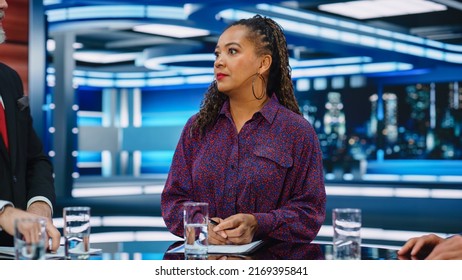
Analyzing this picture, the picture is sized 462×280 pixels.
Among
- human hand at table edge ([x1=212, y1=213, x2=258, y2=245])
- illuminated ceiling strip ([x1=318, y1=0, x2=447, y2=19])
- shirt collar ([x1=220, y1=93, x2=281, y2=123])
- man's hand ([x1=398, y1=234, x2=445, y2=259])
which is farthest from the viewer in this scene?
illuminated ceiling strip ([x1=318, y1=0, x2=447, y2=19])

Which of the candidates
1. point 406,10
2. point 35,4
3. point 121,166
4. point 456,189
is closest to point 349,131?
point 456,189

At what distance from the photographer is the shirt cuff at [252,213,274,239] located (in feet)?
6.17

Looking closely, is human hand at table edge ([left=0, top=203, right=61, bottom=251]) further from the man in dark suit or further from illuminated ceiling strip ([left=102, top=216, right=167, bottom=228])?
illuminated ceiling strip ([left=102, top=216, right=167, bottom=228])

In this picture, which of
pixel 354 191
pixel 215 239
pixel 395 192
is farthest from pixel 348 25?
pixel 215 239

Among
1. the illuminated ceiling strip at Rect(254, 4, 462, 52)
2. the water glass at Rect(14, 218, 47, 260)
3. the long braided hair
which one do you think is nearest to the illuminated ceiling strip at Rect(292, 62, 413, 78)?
the illuminated ceiling strip at Rect(254, 4, 462, 52)

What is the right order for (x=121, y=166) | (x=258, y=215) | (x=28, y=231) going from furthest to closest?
(x=121, y=166)
(x=258, y=215)
(x=28, y=231)

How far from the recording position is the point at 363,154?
15930mm

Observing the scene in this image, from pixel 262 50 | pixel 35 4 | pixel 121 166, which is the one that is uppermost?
pixel 35 4

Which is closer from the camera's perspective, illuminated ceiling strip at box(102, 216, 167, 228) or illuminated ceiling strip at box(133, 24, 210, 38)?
illuminated ceiling strip at box(102, 216, 167, 228)

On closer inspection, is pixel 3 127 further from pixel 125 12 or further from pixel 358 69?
pixel 358 69

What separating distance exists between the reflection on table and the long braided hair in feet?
1.55

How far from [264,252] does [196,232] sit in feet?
0.73

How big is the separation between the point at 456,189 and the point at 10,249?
37.8ft
